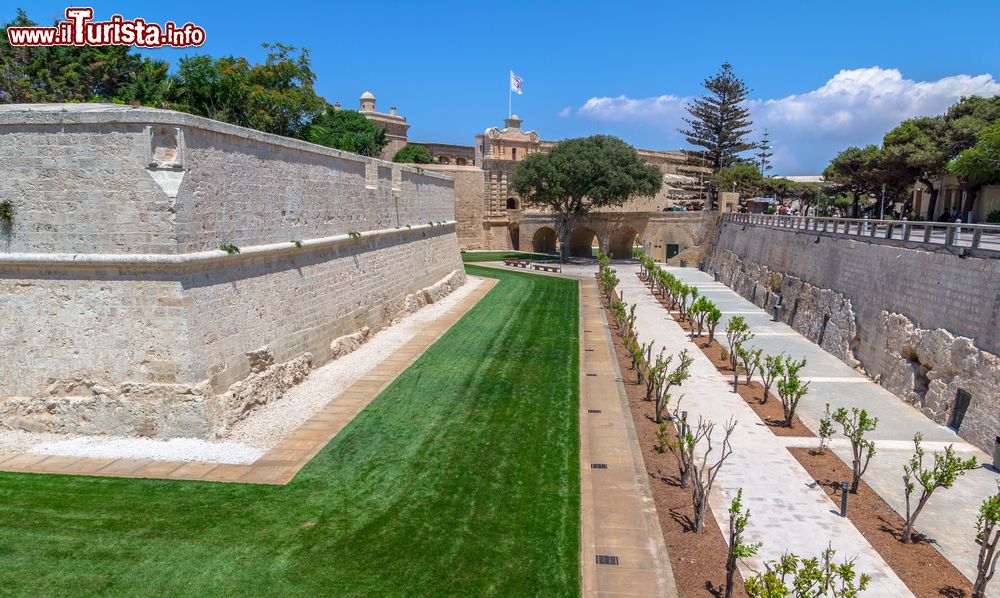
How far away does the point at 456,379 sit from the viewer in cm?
1245

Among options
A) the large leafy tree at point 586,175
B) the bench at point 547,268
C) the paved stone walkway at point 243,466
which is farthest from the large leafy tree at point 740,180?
the paved stone walkway at point 243,466

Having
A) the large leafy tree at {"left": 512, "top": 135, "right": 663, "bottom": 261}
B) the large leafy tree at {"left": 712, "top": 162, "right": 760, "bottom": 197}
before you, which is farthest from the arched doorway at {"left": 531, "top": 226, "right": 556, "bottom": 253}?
the large leafy tree at {"left": 712, "top": 162, "right": 760, "bottom": 197}

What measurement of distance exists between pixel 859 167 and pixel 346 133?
3048cm

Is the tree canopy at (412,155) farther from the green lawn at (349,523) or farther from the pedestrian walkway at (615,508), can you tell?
the green lawn at (349,523)

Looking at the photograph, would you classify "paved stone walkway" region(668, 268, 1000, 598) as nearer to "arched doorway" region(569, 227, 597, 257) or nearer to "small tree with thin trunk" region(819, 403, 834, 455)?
"small tree with thin trunk" region(819, 403, 834, 455)

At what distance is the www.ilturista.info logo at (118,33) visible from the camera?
17.1 m

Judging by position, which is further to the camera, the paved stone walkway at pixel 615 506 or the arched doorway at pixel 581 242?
the arched doorway at pixel 581 242

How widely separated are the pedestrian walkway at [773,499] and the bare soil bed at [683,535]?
0.34 m

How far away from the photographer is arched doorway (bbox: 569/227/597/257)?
4425cm

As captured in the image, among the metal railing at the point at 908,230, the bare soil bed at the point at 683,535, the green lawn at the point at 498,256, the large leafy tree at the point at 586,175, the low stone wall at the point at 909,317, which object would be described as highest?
the large leafy tree at the point at 586,175

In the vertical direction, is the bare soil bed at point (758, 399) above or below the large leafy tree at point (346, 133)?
below

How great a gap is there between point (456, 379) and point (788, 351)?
967 cm

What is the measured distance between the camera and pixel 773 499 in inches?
309

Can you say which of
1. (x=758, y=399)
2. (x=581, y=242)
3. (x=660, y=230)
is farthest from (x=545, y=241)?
(x=758, y=399)
